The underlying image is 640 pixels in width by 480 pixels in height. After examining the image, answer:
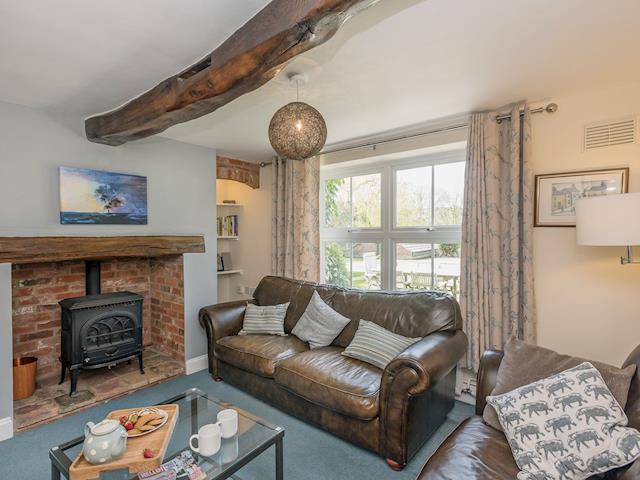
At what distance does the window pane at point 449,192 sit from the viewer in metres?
3.09

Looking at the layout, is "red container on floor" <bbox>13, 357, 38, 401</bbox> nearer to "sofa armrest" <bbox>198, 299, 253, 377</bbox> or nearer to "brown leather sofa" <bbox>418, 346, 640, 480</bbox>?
"sofa armrest" <bbox>198, 299, 253, 377</bbox>

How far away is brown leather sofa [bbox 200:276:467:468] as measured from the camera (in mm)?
1949

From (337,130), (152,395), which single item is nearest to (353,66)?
(337,130)

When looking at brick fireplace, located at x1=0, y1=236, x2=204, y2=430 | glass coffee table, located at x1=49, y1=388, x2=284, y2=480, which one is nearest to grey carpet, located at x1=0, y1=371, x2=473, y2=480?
brick fireplace, located at x1=0, y1=236, x2=204, y2=430

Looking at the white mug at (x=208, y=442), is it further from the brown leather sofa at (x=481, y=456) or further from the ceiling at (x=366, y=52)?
the ceiling at (x=366, y=52)

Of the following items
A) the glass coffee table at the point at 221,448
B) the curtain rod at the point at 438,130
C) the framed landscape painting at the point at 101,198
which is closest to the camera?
the glass coffee table at the point at 221,448

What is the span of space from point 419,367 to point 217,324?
6.25ft

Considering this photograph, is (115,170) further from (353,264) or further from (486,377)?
(486,377)

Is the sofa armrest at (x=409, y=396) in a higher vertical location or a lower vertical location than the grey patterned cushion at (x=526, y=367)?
lower

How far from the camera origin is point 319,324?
2893 mm

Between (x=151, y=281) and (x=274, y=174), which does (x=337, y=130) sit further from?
(x=151, y=281)

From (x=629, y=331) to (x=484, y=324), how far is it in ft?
2.82

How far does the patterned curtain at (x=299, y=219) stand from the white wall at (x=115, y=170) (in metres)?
0.79

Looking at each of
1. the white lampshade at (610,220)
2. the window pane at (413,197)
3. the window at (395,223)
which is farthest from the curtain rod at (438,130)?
the white lampshade at (610,220)
